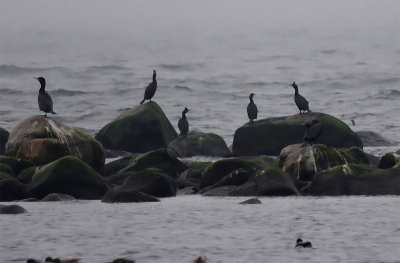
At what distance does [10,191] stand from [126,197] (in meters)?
2.91

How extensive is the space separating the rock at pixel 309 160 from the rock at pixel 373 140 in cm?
1385

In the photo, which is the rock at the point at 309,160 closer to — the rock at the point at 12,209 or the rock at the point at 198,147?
the rock at the point at 12,209

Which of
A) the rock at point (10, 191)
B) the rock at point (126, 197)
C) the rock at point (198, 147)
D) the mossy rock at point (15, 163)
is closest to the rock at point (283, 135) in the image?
the rock at point (198, 147)

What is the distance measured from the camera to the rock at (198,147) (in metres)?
36.3

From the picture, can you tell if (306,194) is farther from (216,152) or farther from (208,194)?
(216,152)

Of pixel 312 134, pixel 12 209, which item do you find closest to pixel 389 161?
pixel 312 134

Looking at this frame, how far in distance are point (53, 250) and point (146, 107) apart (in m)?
19.2

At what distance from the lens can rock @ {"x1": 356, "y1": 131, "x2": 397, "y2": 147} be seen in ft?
133

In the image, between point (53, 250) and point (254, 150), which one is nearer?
point (53, 250)

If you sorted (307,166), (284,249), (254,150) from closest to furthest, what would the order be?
(284,249) → (307,166) → (254,150)

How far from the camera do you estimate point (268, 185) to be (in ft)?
79.8

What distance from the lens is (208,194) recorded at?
25156mm

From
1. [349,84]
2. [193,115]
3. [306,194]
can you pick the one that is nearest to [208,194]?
[306,194]

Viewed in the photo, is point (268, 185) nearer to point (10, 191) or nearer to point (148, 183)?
point (148, 183)
